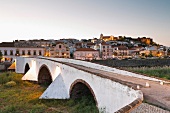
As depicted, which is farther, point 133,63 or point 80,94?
point 133,63

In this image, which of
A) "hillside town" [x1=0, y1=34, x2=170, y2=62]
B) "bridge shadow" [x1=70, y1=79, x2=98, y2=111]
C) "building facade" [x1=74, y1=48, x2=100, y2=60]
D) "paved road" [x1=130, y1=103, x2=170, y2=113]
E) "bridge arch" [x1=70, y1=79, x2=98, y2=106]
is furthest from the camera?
"building facade" [x1=74, y1=48, x2=100, y2=60]

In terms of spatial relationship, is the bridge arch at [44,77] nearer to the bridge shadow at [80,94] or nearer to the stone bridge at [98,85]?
the stone bridge at [98,85]

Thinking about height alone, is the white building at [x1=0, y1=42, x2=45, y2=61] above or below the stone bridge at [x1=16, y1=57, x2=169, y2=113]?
above

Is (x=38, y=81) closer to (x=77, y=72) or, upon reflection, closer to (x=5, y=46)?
(x=77, y=72)

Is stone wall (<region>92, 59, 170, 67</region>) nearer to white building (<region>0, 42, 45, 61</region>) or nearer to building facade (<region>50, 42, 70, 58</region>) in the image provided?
building facade (<region>50, 42, 70, 58</region>)

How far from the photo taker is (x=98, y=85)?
969 centimetres

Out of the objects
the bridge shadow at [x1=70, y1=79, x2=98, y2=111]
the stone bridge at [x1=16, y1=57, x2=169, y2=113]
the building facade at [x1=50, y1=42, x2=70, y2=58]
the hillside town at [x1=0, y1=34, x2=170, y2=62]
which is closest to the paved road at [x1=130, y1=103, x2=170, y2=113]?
the stone bridge at [x1=16, y1=57, x2=169, y2=113]

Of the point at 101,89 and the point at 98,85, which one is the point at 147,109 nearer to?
the point at 101,89

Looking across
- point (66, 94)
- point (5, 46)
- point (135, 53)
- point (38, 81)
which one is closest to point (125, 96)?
point (66, 94)

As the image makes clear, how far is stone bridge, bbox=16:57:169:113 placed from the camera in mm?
7188

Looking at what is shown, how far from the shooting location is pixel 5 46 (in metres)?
51.0

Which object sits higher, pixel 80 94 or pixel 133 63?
pixel 80 94

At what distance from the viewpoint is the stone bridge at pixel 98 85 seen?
23.6 ft

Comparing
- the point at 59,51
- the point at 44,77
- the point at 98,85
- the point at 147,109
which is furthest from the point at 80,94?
the point at 59,51
